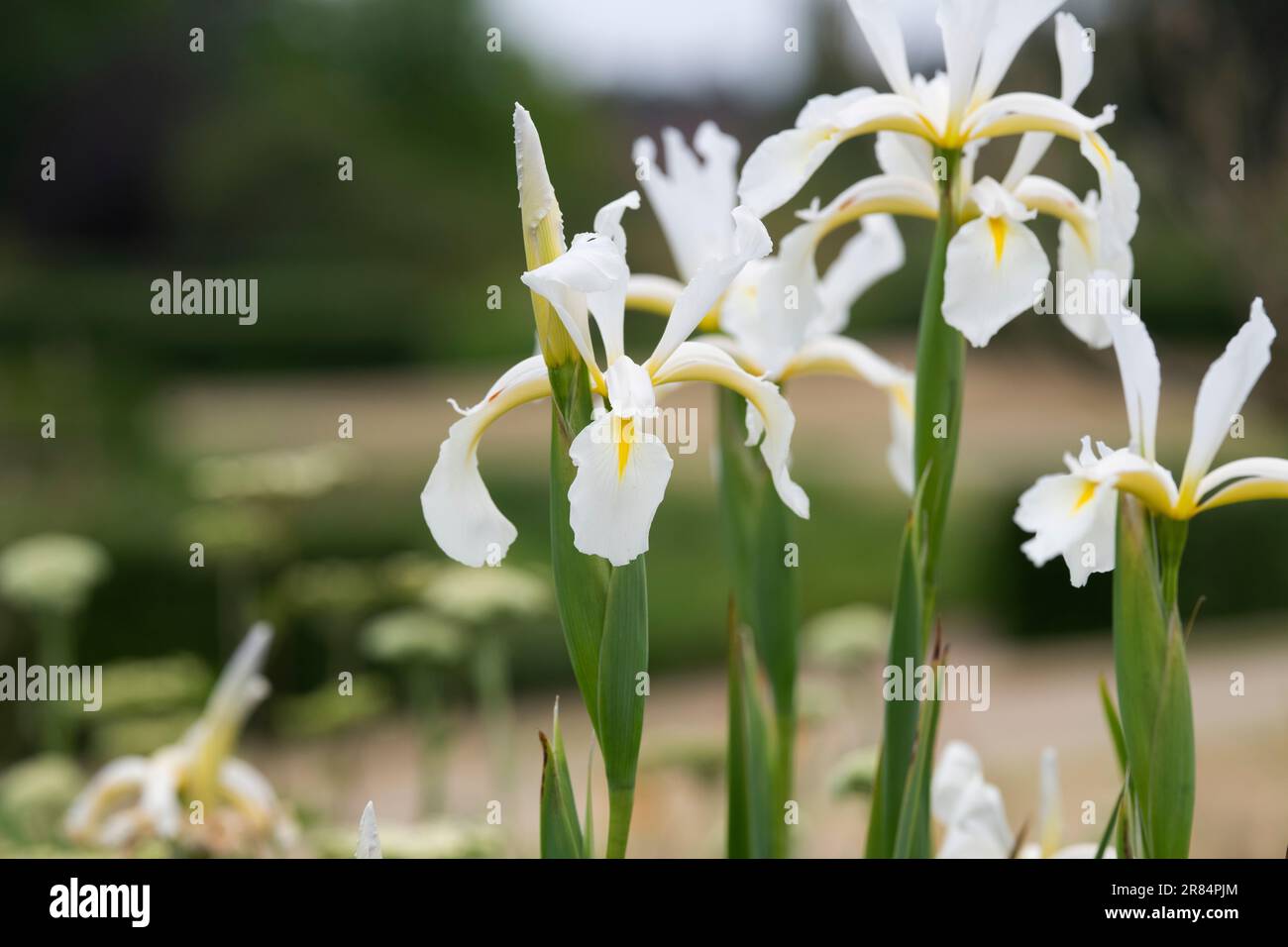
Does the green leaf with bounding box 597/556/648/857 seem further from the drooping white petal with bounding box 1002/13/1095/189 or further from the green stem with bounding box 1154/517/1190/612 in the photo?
the drooping white petal with bounding box 1002/13/1095/189

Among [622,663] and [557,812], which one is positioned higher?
[622,663]

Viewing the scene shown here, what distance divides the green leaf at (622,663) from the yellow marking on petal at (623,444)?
0.33 feet

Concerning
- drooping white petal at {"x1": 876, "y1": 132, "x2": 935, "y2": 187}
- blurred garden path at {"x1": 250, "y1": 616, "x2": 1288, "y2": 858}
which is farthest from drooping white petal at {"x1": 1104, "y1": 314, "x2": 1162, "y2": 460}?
blurred garden path at {"x1": 250, "y1": 616, "x2": 1288, "y2": 858}

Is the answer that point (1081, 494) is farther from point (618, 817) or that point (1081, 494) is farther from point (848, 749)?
point (848, 749)

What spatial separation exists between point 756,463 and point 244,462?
1660 millimetres

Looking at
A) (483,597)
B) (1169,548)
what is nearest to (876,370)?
(1169,548)

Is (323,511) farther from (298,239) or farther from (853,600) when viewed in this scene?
(298,239)

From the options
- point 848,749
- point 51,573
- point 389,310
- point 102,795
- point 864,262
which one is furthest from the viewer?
point 389,310

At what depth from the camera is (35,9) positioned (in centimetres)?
1602

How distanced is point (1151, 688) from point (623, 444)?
480 mm

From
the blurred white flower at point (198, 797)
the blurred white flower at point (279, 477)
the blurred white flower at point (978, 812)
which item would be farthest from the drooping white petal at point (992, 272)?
the blurred white flower at point (279, 477)

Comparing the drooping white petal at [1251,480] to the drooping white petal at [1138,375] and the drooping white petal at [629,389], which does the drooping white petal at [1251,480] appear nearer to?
the drooping white petal at [1138,375]

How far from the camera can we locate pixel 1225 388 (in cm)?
107
